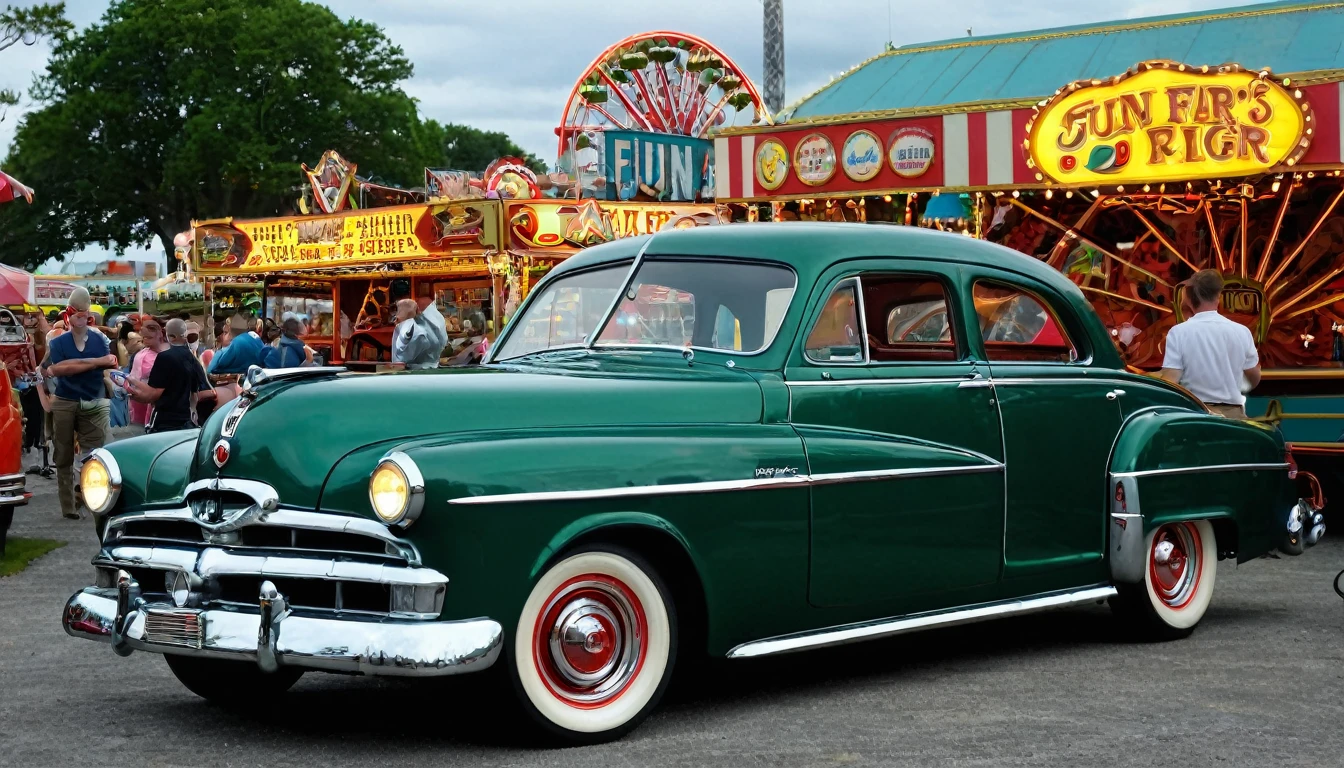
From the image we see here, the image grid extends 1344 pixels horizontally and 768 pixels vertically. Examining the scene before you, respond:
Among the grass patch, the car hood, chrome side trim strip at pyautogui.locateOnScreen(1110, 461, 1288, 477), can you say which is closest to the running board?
chrome side trim strip at pyautogui.locateOnScreen(1110, 461, 1288, 477)

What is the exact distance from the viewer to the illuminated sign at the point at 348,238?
24812 millimetres

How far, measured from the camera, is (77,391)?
12.2m

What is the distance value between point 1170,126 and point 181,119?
41.2 m

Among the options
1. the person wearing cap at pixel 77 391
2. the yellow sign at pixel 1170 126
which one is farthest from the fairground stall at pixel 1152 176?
the person wearing cap at pixel 77 391

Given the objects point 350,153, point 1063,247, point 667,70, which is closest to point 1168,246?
point 1063,247

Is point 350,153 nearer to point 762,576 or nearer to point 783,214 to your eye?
point 783,214

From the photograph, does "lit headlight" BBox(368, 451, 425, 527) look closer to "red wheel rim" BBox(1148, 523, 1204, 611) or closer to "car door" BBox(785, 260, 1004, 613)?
"car door" BBox(785, 260, 1004, 613)

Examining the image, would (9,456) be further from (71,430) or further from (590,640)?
(590,640)

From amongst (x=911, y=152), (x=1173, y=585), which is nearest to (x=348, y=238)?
(x=911, y=152)

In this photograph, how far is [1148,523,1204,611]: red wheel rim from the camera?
6.71 meters

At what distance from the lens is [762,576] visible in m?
5.11

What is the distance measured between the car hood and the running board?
74 centimetres

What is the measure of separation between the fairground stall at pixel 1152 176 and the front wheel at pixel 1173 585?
4.39 m

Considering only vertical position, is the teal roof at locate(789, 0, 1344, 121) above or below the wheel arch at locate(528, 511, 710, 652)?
above
